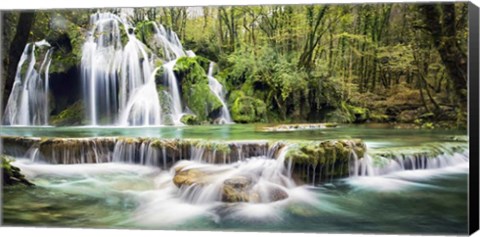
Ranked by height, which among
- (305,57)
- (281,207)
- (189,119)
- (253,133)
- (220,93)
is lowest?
(281,207)

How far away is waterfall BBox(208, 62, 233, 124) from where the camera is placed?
24.1ft

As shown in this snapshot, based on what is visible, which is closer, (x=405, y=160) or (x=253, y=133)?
(x=405, y=160)

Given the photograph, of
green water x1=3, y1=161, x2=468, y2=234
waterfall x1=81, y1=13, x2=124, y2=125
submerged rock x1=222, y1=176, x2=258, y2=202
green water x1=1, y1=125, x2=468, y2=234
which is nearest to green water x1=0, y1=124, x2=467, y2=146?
green water x1=1, y1=125, x2=468, y2=234

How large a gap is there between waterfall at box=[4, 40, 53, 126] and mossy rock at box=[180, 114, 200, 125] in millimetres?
1435

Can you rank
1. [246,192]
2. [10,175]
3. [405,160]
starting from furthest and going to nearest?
[10,175], [246,192], [405,160]

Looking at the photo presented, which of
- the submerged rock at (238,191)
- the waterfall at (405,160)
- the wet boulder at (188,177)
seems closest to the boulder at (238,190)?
the submerged rock at (238,191)

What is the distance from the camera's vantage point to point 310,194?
277 inches

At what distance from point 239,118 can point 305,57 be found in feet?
2.92

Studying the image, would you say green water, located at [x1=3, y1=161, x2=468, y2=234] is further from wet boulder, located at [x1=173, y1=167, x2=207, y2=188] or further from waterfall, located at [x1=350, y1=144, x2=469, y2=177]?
wet boulder, located at [x1=173, y1=167, x2=207, y2=188]

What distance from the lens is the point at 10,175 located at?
25.0 feet

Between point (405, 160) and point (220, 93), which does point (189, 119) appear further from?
point (405, 160)

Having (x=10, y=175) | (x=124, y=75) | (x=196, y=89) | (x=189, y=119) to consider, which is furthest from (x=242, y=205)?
(x=10, y=175)

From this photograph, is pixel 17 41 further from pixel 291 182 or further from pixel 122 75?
pixel 291 182

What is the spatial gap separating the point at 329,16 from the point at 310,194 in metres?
1.74
